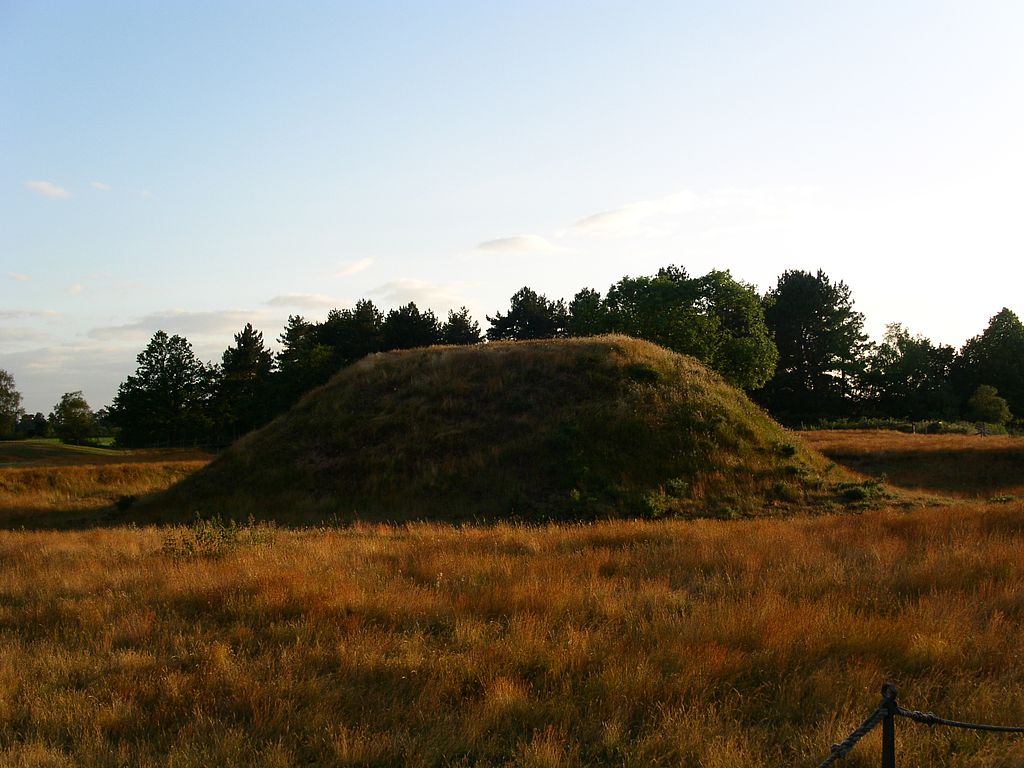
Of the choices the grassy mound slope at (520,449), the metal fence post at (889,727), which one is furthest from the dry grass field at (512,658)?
the grassy mound slope at (520,449)

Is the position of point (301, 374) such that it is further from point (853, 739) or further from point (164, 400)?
point (853, 739)

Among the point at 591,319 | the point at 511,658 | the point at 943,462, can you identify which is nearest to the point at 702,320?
the point at 591,319

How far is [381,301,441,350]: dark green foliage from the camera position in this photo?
75.0 metres

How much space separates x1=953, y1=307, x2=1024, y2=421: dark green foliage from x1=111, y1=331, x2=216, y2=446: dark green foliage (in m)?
83.1

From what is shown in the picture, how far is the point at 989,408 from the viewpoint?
208 feet

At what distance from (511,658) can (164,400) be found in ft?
251

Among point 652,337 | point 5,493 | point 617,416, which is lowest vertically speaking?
point 5,493

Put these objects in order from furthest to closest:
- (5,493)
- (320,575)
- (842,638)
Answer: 1. (5,493)
2. (320,575)
3. (842,638)

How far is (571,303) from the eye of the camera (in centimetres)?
9638

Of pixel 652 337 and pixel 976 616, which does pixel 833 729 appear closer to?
pixel 976 616

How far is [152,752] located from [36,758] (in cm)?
74

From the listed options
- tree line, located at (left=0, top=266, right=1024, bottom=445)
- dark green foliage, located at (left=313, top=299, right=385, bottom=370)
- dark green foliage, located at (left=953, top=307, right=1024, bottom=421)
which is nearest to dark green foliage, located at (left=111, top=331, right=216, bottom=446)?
tree line, located at (left=0, top=266, right=1024, bottom=445)

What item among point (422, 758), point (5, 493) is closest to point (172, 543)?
point (422, 758)

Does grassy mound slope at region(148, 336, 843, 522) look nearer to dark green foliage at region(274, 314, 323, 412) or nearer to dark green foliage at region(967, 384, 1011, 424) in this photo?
dark green foliage at region(274, 314, 323, 412)
